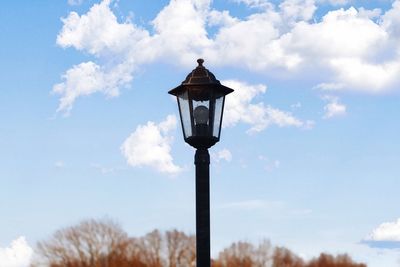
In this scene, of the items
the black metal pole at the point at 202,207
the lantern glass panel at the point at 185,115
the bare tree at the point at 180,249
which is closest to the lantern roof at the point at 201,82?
the lantern glass panel at the point at 185,115

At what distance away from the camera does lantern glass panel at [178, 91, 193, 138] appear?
40.6ft

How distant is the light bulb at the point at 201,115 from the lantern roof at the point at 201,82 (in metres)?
0.39

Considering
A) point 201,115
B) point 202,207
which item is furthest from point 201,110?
point 202,207

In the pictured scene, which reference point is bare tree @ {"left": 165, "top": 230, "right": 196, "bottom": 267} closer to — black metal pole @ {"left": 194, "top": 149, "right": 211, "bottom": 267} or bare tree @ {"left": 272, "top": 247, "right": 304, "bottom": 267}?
bare tree @ {"left": 272, "top": 247, "right": 304, "bottom": 267}

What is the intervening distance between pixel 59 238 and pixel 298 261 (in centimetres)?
4811

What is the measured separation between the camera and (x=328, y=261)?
131 m

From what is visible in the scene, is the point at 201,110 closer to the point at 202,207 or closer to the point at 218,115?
the point at 218,115

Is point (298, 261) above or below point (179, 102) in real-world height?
above

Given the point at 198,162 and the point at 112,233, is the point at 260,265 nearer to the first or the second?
the point at 112,233

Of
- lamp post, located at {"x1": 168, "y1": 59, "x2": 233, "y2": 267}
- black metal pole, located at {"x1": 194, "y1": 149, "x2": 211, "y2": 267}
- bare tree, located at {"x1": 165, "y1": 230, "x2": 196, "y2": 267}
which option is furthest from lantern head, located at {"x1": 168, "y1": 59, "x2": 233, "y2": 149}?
bare tree, located at {"x1": 165, "y1": 230, "x2": 196, "y2": 267}

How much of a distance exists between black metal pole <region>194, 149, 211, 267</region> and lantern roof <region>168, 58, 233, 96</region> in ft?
3.55

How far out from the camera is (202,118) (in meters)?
12.3

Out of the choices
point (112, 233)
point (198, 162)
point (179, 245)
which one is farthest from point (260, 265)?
point (198, 162)

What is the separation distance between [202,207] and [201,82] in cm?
212
